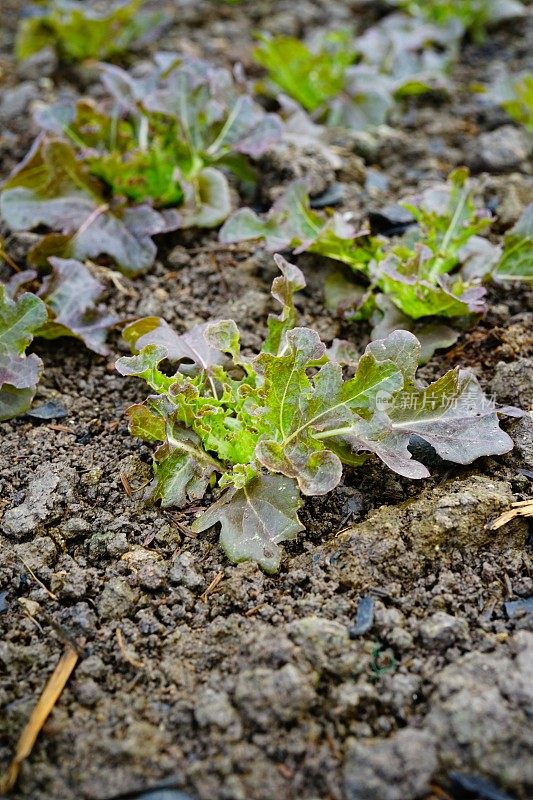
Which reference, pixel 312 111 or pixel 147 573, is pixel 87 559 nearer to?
pixel 147 573

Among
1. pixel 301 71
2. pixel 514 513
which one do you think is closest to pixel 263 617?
pixel 514 513

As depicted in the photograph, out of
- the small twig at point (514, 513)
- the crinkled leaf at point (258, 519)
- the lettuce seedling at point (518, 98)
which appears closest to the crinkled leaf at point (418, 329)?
the small twig at point (514, 513)

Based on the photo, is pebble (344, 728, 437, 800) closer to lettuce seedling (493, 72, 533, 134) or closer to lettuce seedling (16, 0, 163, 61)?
lettuce seedling (493, 72, 533, 134)

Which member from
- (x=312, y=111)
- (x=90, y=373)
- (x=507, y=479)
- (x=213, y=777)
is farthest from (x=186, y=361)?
(x=312, y=111)

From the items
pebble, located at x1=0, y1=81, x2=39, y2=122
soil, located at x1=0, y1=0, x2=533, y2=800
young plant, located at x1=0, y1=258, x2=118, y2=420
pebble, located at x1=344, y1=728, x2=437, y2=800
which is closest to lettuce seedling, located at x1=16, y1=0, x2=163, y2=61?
pebble, located at x1=0, y1=81, x2=39, y2=122

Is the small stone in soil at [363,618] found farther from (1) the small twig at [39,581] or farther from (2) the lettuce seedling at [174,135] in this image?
(2) the lettuce seedling at [174,135]

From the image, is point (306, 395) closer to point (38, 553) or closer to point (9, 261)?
point (38, 553)
